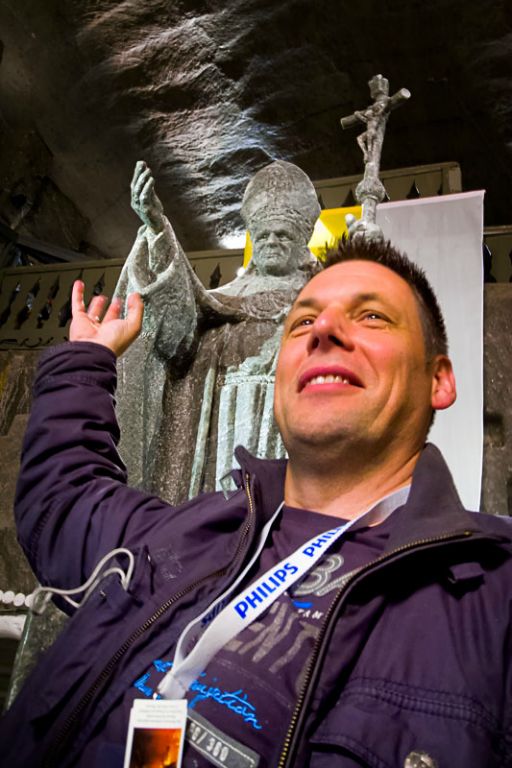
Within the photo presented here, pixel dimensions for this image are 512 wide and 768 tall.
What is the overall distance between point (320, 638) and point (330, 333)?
1.74 feet

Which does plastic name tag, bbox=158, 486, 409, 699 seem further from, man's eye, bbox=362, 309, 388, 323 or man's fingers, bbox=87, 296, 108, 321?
man's fingers, bbox=87, 296, 108, 321

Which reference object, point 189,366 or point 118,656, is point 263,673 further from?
point 189,366

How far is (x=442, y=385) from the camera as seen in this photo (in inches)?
48.1

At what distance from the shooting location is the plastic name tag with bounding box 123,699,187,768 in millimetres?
705

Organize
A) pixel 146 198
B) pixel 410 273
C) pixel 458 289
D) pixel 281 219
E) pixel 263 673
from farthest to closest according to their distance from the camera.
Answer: pixel 458 289 → pixel 281 219 → pixel 146 198 → pixel 410 273 → pixel 263 673

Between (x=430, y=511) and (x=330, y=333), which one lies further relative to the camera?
(x=330, y=333)

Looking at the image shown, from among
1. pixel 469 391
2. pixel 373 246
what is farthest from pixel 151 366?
pixel 469 391

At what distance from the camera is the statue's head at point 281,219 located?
241 cm

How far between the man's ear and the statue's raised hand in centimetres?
99

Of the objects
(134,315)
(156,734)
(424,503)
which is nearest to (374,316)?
(424,503)

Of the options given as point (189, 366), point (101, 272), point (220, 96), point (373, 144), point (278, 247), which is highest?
point (220, 96)

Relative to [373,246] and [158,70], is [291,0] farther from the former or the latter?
[373,246]

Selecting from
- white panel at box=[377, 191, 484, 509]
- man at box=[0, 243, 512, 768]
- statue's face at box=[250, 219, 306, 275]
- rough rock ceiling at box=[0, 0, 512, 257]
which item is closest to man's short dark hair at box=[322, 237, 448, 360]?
man at box=[0, 243, 512, 768]

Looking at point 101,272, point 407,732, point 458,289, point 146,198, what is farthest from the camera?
point 101,272
